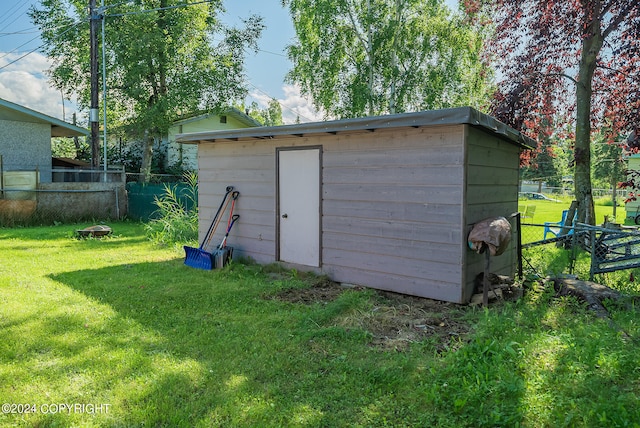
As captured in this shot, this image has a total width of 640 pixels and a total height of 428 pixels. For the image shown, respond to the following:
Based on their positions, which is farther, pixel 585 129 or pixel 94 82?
pixel 94 82

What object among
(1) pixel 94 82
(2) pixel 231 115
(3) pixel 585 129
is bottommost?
(3) pixel 585 129

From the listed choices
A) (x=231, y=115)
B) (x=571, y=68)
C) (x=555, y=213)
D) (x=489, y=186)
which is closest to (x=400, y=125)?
(x=489, y=186)

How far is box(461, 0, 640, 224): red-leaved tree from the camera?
7.48m

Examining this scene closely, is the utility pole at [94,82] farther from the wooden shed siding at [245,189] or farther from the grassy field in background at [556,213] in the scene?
the grassy field in background at [556,213]

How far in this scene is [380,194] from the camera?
16.5 ft

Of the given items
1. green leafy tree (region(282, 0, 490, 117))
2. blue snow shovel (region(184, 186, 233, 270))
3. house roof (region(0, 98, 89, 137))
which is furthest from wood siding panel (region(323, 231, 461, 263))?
house roof (region(0, 98, 89, 137))

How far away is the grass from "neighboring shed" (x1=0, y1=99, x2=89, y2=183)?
927 centimetres

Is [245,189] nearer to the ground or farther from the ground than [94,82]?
nearer to the ground

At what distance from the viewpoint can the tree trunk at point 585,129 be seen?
7.75 meters

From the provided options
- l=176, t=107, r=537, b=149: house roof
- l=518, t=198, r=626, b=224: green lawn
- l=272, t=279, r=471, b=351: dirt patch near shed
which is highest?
l=176, t=107, r=537, b=149: house roof

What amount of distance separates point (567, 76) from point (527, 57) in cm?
82

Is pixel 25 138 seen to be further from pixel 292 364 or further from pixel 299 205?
pixel 292 364

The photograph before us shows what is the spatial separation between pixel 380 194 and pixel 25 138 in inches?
478

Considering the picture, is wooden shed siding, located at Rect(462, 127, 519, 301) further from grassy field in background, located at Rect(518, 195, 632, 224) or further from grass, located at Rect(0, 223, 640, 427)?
grassy field in background, located at Rect(518, 195, 632, 224)
